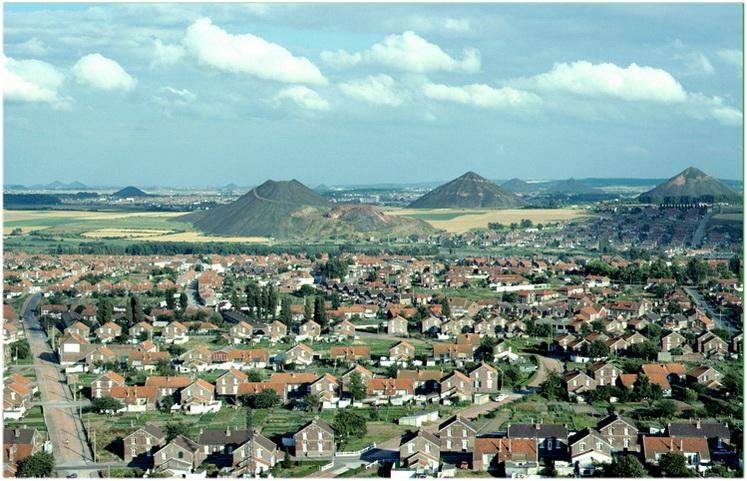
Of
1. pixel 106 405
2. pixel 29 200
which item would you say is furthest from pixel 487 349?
pixel 29 200

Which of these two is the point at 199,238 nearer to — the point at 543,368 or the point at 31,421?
the point at 543,368

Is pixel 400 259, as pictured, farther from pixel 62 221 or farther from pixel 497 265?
pixel 62 221

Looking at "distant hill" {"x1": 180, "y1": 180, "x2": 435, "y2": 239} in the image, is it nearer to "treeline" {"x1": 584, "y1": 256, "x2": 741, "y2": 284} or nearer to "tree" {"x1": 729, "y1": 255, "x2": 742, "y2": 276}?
"treeline" {"x1": 584, "y1": 256, "x2": 741, "y2": 284}

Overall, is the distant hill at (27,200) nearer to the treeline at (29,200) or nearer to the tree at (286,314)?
the treeline at (29,200)

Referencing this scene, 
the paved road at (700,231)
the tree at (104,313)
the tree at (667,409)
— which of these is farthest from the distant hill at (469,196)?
the tree at (667,409)

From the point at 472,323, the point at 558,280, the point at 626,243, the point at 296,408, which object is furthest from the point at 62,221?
the point at 296,408
